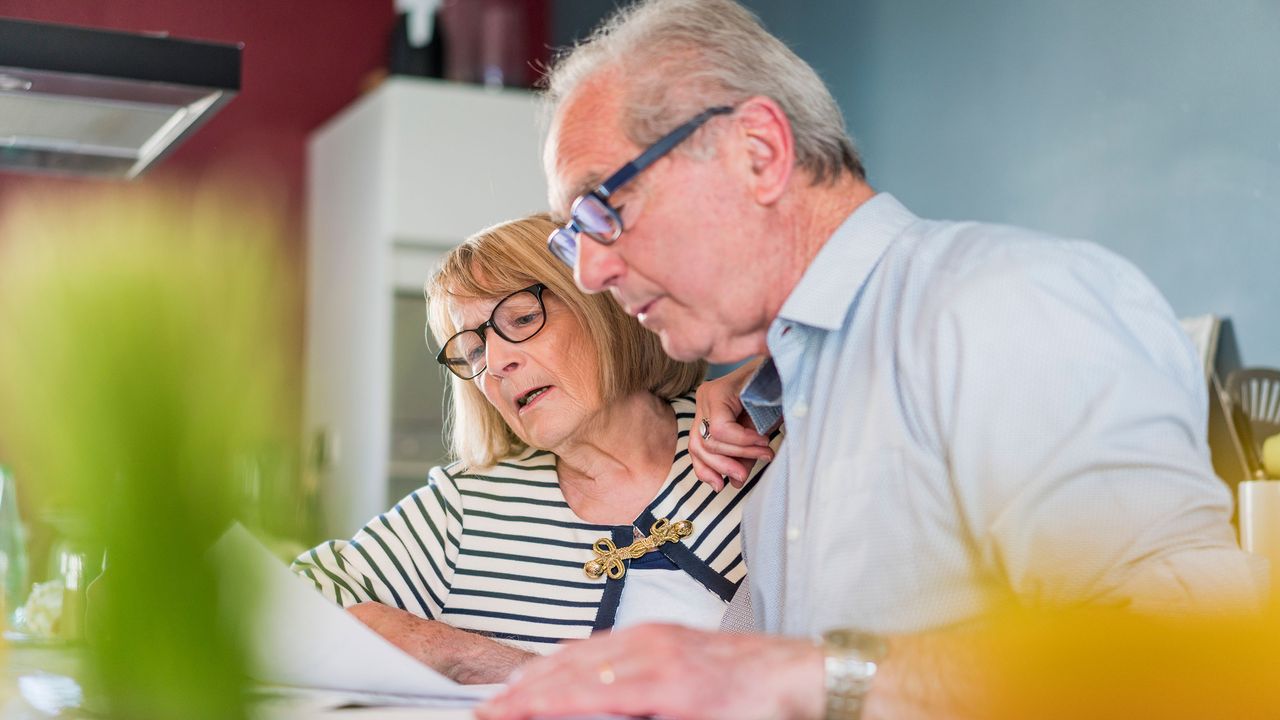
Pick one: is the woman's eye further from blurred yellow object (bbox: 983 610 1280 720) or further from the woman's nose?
blurred yellow object (bbox: 983 610 1280 720)

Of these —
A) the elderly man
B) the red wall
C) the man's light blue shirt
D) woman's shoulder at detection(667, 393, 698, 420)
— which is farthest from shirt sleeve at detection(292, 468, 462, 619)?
the red wall

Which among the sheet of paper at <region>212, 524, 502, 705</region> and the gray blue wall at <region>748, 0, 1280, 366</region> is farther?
the gray blue wall at <region>748, 0, 1280, 366</region>

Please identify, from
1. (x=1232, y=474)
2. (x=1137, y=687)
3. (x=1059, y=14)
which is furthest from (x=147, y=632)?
(x=1059, y=14)

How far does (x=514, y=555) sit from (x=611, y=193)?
0.66 metres

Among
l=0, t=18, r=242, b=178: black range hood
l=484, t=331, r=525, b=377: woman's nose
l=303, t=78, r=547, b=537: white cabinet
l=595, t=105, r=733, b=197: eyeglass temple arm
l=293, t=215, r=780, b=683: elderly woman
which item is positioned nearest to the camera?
l=595, t=105, r=733, b=197: eyeglass temple arm

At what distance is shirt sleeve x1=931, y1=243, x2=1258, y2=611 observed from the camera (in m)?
0.86

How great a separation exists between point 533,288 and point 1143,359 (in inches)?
36.7

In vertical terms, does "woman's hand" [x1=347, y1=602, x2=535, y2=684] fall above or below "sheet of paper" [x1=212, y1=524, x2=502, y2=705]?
below

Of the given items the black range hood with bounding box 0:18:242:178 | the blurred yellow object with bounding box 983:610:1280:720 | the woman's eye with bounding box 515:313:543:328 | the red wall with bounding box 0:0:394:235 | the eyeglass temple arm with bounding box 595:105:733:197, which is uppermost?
the red wall with bounding box 0:0:394:235

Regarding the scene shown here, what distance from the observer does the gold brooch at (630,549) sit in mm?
1573

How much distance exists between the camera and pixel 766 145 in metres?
1.15

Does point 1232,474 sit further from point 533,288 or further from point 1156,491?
point 1156,491

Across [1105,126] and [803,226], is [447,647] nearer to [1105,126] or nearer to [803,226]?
[803,226]

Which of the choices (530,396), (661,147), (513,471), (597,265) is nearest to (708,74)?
(661,147)
